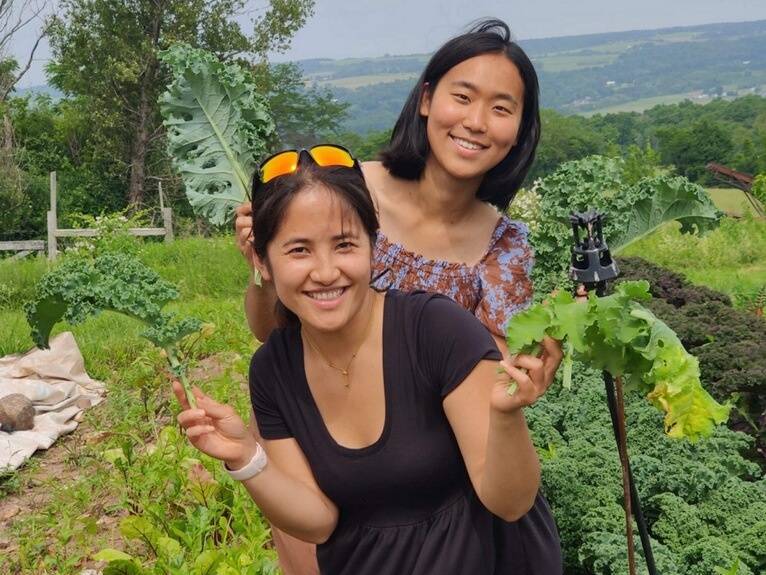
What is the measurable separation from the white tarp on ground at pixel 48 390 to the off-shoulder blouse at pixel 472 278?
3.55m

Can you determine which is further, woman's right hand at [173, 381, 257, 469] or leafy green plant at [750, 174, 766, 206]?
leafy green plant at [750, 174, 766, 206]

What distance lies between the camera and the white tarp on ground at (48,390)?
563 cm

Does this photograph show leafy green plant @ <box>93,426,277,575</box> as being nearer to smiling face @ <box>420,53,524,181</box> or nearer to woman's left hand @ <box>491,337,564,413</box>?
smiling face @ <box>420,53,524,181</box>

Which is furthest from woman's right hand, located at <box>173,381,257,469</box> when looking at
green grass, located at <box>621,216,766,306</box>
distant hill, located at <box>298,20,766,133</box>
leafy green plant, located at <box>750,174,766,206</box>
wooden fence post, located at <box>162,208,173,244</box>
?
distant hill, located at <box>298,20,766,133</box>

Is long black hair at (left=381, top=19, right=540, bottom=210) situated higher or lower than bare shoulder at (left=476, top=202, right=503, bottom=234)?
higher

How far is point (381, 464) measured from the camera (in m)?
1.99

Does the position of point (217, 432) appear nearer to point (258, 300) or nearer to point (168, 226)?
point (258, 300)

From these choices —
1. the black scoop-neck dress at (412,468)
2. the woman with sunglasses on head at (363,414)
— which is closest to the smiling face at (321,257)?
the woman with sunglasses on head at (363,414)

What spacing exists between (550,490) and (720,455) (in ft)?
2.35

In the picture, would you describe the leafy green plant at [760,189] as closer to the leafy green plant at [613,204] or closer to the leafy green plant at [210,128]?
the leafy green plant at [613,204]

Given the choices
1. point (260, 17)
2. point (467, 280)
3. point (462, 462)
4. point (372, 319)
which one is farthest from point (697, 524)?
point (260, 17)

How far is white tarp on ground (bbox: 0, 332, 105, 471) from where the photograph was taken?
18.5 ft

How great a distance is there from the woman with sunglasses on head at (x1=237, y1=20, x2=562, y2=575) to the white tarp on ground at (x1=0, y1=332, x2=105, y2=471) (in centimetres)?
340

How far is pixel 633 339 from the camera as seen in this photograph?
159 cm
